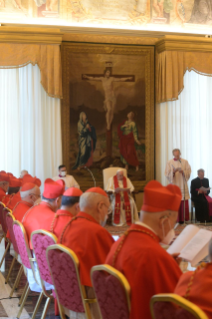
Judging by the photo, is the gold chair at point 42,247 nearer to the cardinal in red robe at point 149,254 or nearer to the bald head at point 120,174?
the cardinal in red robe at point 149,254

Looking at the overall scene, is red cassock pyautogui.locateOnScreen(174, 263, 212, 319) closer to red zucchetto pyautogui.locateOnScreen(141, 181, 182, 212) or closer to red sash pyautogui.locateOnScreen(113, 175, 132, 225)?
red zucchetto pyautogui.locateOnScreen(141, 181, 182, 212)

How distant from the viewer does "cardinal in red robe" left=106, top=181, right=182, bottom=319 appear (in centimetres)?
257

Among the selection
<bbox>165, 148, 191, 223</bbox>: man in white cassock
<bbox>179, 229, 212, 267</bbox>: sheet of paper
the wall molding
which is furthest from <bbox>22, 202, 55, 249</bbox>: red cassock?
the wall molding

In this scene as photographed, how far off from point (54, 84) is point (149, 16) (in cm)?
381

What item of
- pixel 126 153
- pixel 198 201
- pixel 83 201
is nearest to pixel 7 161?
pixel 126 153

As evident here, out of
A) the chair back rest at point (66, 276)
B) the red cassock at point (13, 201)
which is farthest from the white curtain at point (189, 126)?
the chair back rest at point (66, 276)

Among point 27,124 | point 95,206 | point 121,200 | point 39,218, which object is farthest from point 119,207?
point 95,206

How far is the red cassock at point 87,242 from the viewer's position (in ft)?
11.6

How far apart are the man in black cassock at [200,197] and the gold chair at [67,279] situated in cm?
942

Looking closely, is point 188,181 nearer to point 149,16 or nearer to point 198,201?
point 198,201

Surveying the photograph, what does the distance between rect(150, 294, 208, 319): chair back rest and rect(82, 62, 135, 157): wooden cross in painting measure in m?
11.4

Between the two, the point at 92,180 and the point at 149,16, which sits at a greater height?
the point at 149,16

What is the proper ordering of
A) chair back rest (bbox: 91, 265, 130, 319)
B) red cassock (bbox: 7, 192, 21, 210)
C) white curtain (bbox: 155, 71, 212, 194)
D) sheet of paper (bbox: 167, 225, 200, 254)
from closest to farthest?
chair back rest (bbox: 91, 265, 130, 319) < sheet of paper (bbox: 167, 225, 200, 254) < red cassock (bbox: 7, 192, 21, 210) < white curtain (bbox: 155, 71, 212, 194)

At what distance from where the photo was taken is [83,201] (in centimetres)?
391
